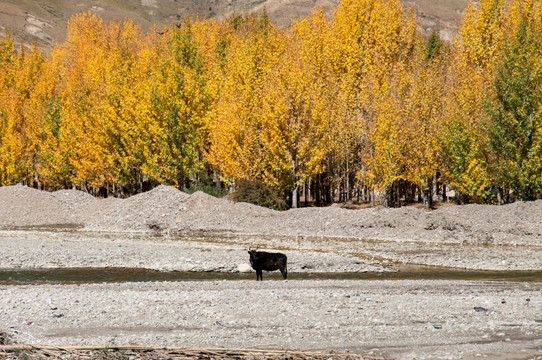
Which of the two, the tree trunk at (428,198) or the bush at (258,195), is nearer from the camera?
the bush at (258,195)

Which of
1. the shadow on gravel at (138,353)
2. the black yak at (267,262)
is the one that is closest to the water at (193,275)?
the black yak at (267,262)

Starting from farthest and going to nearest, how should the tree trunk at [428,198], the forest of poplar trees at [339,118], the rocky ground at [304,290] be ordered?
1. the tree trunk at [428,198]
2. the forest of poplar trees at [339,118]
3. the rocky ground at [304,290]

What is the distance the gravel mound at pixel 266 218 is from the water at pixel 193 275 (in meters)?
9.52

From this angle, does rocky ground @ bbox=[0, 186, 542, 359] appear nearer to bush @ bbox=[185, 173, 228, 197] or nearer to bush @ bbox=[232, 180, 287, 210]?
bush @ bbox=[232, 180, 287, 210]

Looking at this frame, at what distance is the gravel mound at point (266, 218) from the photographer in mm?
32119

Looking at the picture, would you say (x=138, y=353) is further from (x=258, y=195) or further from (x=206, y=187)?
(x=206, y=187)

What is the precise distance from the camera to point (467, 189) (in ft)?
129

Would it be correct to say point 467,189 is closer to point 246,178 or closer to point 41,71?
point 246,178

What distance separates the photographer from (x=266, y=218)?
121 ft

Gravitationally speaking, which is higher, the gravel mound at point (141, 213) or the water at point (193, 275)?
the gravel mound at point (141, 213)

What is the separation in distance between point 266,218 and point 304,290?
20.1 metres

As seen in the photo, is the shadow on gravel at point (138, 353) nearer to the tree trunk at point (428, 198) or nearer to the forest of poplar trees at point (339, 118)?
the forest of poplar trees at point (339, 118)

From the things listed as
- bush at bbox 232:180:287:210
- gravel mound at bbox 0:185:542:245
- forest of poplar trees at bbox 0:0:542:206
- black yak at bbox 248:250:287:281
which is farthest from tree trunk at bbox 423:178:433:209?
black yak at bbox 248:250:287:281

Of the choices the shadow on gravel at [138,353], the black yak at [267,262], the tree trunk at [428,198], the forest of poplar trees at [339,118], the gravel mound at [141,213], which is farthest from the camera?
the tree trunk at [428,198]
